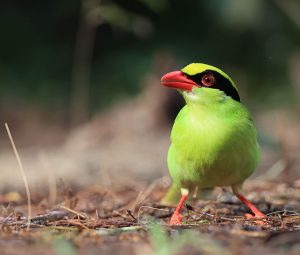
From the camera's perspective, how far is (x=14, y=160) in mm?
8164

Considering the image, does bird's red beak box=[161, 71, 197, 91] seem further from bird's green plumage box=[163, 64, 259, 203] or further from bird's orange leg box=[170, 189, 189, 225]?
bird's orange leg box=[170, 189, 189, 225]

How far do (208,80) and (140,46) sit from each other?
8.59 meters

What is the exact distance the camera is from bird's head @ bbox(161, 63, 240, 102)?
12.5 ft

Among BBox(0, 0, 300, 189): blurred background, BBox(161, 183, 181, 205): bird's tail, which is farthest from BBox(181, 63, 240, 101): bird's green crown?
BBox(0, 0, 300, 189): blurred background

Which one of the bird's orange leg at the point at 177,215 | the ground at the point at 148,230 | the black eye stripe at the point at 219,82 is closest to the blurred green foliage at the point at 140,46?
the ground at the point at 148,230

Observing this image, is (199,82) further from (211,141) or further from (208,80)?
(211,141)

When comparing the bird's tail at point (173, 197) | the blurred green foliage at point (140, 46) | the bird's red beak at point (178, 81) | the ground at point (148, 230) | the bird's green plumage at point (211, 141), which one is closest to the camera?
the ground at point (148, 230)

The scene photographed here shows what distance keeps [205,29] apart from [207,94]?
8.80 meters

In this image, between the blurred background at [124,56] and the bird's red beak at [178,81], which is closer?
the bird's red beak at [178,81]

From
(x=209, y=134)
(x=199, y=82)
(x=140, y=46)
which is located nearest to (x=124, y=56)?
(x=140, y=46)

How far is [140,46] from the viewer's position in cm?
1231

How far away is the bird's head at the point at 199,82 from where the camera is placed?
3.80 m

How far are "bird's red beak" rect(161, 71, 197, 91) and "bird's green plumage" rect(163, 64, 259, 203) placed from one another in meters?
0.03

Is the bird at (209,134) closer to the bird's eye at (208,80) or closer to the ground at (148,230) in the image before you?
the bird's eye at (208,80)
